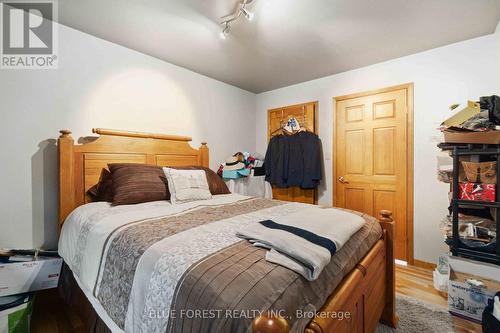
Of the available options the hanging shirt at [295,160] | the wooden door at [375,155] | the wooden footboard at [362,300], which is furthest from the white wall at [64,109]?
the wooden footboard at [362,300]

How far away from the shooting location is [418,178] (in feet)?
8.18

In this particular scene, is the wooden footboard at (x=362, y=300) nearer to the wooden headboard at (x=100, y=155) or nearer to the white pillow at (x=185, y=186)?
the white pillow at (x=185, y=186)

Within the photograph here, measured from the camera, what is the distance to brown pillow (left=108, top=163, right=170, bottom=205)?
72.2 inches

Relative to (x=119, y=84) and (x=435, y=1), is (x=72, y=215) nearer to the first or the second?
(x=119, y=84)

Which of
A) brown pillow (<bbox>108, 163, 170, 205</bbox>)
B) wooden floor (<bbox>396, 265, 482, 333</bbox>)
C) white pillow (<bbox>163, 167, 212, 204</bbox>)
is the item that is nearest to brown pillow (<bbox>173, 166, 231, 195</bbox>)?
white pillow (<bbox>163, 167, 212, 204</bbox>)

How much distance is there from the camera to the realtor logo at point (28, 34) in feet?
5.81

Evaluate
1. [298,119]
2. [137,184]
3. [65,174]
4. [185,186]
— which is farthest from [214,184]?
[298,119]

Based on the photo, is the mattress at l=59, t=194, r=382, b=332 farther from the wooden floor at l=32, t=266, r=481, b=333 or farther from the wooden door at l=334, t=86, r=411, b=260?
the wooden door at l=334, t=86, r=411, b=260

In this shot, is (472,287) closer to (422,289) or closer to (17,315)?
(422,289)

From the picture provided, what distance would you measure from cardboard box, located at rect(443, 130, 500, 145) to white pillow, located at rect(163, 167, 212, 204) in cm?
204

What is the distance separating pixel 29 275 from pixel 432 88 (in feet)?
12.8

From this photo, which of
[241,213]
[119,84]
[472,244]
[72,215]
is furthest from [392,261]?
[119,84]

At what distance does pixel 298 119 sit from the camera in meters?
3.44

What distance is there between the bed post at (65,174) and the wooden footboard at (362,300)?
2046mm
